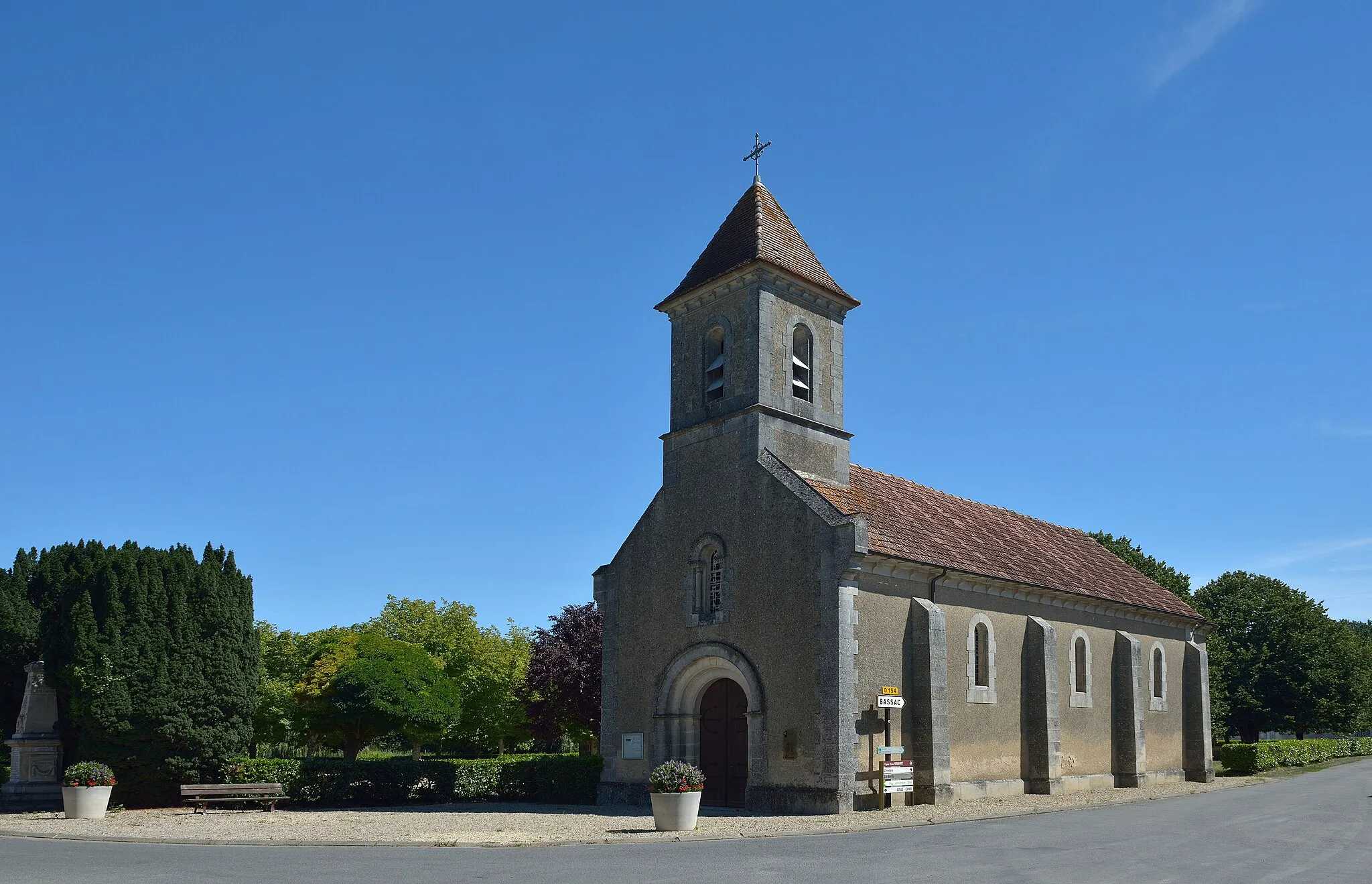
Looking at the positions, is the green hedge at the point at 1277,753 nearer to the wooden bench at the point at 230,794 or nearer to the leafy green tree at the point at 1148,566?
the leafy green tree at the point at 1148,566

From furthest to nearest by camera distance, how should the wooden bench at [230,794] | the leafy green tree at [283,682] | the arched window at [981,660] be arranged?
1. the leafy green tree at [283,682]
2. the arched window at [981,660]
3. the wooden bench at [230,794]

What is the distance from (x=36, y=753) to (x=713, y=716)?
17114mm

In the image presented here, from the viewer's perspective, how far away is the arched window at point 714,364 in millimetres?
27906

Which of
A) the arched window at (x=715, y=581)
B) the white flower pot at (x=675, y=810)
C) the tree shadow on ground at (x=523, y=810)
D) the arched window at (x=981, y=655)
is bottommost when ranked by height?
the tree shadow on ground at (x=523, y=810)

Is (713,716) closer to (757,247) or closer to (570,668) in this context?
(757,247)

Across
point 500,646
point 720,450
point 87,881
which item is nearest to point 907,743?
point 720,450

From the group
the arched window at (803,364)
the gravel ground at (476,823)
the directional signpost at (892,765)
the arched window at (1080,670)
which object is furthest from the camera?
the arched window at (1080,670)

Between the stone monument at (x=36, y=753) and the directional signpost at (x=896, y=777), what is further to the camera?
the stone monument at (x=36, y=753)

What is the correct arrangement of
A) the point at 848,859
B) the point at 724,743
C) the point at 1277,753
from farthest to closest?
the point at 1277,753 → the point at 724,743 → the point at 848,859

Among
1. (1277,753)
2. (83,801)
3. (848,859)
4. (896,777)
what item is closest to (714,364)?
(896,777)

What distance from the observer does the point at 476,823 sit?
882 inches

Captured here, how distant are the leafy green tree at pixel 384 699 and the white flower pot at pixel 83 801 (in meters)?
13.9

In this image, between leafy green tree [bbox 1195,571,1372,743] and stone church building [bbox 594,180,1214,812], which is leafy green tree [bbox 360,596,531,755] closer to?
stone church building [bbox 594,180,1214,812]

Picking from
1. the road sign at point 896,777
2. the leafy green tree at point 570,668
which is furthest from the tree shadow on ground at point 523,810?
the leafy green tree at point 570,668
